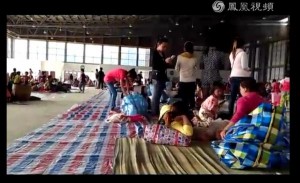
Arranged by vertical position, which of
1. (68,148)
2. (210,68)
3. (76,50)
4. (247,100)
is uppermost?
(76,50)

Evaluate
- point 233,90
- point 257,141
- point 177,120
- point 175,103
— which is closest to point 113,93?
point 175,103

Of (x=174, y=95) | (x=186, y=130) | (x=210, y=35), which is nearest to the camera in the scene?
(x=210, y=35)

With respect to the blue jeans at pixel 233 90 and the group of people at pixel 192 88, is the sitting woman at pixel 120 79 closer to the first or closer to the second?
the group of people at pixel 192 88

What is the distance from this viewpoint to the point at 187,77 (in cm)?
416

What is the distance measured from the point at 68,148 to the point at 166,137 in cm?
78

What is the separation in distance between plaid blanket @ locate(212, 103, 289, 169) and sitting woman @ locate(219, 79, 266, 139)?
16cm

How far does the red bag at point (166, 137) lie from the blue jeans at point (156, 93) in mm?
1560

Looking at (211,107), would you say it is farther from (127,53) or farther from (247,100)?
(127,53)

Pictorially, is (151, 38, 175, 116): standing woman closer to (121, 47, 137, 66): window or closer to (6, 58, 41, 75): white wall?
(121, 47, 137, 66): window

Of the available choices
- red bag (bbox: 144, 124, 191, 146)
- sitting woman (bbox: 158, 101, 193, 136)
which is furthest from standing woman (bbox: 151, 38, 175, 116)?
red bag (bbox: 144, 124, 191, 146)
